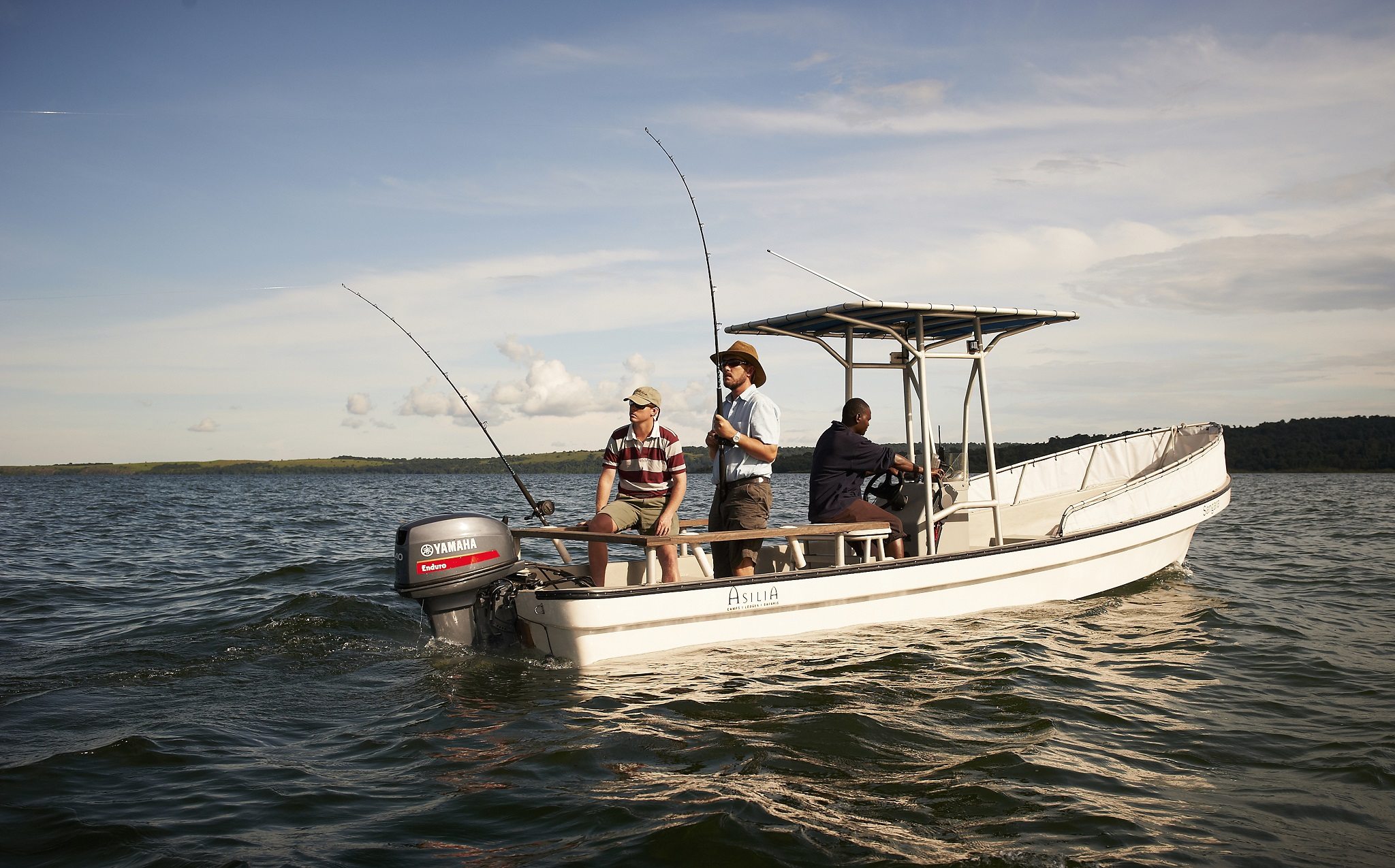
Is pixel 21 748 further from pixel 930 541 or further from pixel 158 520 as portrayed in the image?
pixel 158 520

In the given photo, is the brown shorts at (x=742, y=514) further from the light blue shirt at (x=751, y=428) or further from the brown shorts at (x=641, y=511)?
the brown shorts at (x=641, y=511)

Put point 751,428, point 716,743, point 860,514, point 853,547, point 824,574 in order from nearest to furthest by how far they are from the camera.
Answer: point 716,743
point 751,428
point 824,574
point 860,514
point 853,547

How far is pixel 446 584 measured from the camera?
684 centimetres

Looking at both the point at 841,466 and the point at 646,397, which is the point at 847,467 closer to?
the point at 841,466

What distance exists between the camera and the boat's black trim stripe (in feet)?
21.7

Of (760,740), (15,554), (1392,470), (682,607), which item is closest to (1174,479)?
(682,607)

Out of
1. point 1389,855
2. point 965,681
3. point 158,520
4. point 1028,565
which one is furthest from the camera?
point 158,520

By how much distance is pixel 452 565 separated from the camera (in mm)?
6867

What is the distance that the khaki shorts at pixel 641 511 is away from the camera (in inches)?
291

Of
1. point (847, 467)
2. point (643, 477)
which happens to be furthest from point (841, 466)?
point (643, 477)

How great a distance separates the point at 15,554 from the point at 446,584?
1431 cm

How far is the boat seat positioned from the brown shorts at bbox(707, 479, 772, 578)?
0.30 meters

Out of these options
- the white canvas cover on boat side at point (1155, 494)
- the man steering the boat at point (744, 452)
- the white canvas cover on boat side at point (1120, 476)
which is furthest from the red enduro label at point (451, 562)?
the white canvas cover on boat side at point (1155, 494)

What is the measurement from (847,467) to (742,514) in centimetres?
129
